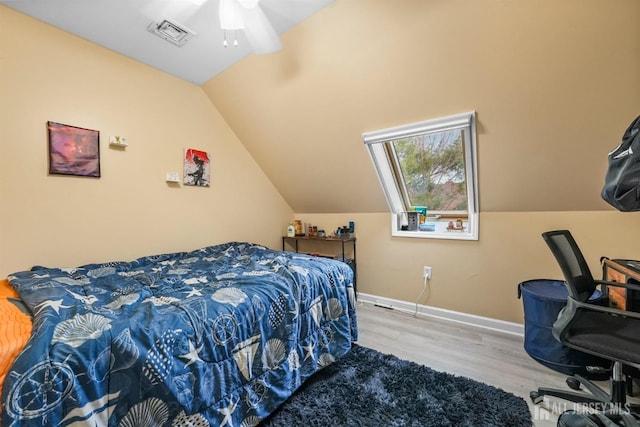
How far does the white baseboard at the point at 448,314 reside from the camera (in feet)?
7.64

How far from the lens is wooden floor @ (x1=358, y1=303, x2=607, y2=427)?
1638mm

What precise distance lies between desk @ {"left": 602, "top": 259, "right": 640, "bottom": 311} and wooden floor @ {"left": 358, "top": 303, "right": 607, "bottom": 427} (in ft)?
1.69

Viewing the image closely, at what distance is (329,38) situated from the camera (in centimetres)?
191

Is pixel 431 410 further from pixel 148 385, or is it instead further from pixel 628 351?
pixel 148 385

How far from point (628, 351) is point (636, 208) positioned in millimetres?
592

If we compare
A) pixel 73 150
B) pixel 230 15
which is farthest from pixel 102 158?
pixel 230 15

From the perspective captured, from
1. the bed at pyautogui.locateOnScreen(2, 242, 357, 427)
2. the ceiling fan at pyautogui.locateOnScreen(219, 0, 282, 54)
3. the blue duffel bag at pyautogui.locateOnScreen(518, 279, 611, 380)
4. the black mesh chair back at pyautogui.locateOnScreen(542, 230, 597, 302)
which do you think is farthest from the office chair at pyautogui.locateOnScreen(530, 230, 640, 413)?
the ceiling fan at pyautogui.locateOnScreen(219, 0, 282, 54)

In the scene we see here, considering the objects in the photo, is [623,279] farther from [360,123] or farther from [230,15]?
[230,15]

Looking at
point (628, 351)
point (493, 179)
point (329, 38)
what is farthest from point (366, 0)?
point (628, 351)

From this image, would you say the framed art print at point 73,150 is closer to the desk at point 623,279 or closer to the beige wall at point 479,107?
the beige wall at point 479,107

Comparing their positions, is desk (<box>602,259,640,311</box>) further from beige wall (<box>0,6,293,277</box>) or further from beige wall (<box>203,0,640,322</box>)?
beige wall (<box>0,6,293,277</box>)

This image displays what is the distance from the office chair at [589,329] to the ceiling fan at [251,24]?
2087 millimetres

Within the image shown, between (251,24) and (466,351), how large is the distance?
9.31 ft

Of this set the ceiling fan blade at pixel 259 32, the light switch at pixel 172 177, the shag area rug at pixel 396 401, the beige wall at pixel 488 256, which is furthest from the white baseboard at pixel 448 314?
the ceiling fan blade at pixel 259 32
